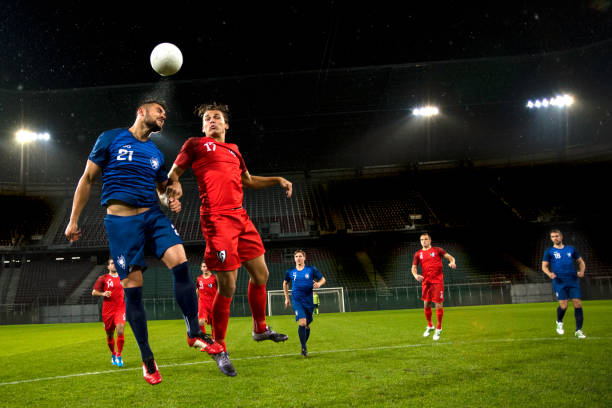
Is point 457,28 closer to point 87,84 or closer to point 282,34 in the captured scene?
point 282,34

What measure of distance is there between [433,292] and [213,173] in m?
8.08

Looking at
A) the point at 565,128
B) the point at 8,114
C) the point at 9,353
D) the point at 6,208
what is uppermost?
the point at 8,114

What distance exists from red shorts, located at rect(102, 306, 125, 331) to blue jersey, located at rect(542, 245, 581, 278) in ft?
29.0

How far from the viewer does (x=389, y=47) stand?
2206cm

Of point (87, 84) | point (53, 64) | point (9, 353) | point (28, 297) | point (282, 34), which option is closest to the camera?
point (9, 353)

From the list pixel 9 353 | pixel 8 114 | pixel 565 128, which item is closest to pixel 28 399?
pixel 9 353

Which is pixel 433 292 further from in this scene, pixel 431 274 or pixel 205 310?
pixel 205 310

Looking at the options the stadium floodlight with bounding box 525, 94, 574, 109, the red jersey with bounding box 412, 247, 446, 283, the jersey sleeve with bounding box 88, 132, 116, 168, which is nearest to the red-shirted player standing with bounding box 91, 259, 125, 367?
the jersey sleeve with bounding box 88, 132, 116, 168

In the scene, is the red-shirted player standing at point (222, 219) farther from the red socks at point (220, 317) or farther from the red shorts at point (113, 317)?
the red shorts at point (113, 317)

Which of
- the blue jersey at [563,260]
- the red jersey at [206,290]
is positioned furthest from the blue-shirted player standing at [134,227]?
the blue jersey at [563,260]

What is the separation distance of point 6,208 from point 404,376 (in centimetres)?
3628

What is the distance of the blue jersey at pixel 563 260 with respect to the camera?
9.60 meters

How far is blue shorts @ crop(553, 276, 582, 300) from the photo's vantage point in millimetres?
9523

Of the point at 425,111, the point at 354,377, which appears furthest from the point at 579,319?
the point at 425,111
